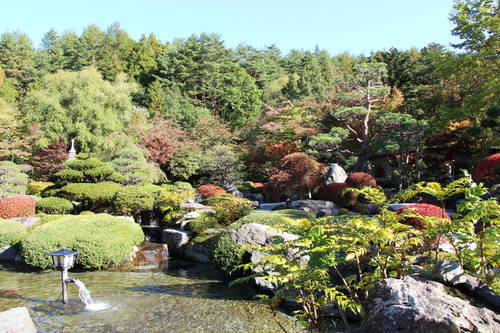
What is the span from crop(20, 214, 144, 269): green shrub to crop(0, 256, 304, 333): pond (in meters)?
0.29

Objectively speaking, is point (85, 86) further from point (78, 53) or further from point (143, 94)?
point (78, 53)

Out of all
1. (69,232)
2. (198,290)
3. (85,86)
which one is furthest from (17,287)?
(85,86)

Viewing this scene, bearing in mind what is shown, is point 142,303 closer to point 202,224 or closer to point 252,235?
point 252,235

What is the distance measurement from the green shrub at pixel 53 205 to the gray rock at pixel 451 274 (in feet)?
40.9

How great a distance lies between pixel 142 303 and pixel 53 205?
8185mm

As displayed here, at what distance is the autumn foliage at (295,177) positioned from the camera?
13.5m

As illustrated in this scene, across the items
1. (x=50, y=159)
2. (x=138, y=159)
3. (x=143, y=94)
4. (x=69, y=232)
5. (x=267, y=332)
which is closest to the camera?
(x=267, y=332)

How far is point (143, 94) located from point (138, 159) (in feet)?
56.4

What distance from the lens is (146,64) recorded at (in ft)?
120

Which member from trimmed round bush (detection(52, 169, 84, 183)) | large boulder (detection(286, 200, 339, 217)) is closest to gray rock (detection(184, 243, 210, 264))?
large boulder (detection(286, 200, 339, 217))

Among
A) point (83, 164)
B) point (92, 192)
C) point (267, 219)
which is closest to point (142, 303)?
point (267, 219)

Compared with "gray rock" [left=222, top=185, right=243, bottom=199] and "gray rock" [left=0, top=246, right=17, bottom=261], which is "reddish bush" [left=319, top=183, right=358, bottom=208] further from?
"gray rock" [left=0, top=246, right=17, bottom=261]

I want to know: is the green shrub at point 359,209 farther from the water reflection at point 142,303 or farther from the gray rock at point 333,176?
the water reflection at point 142,303

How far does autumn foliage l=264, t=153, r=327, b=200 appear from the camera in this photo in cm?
1346
